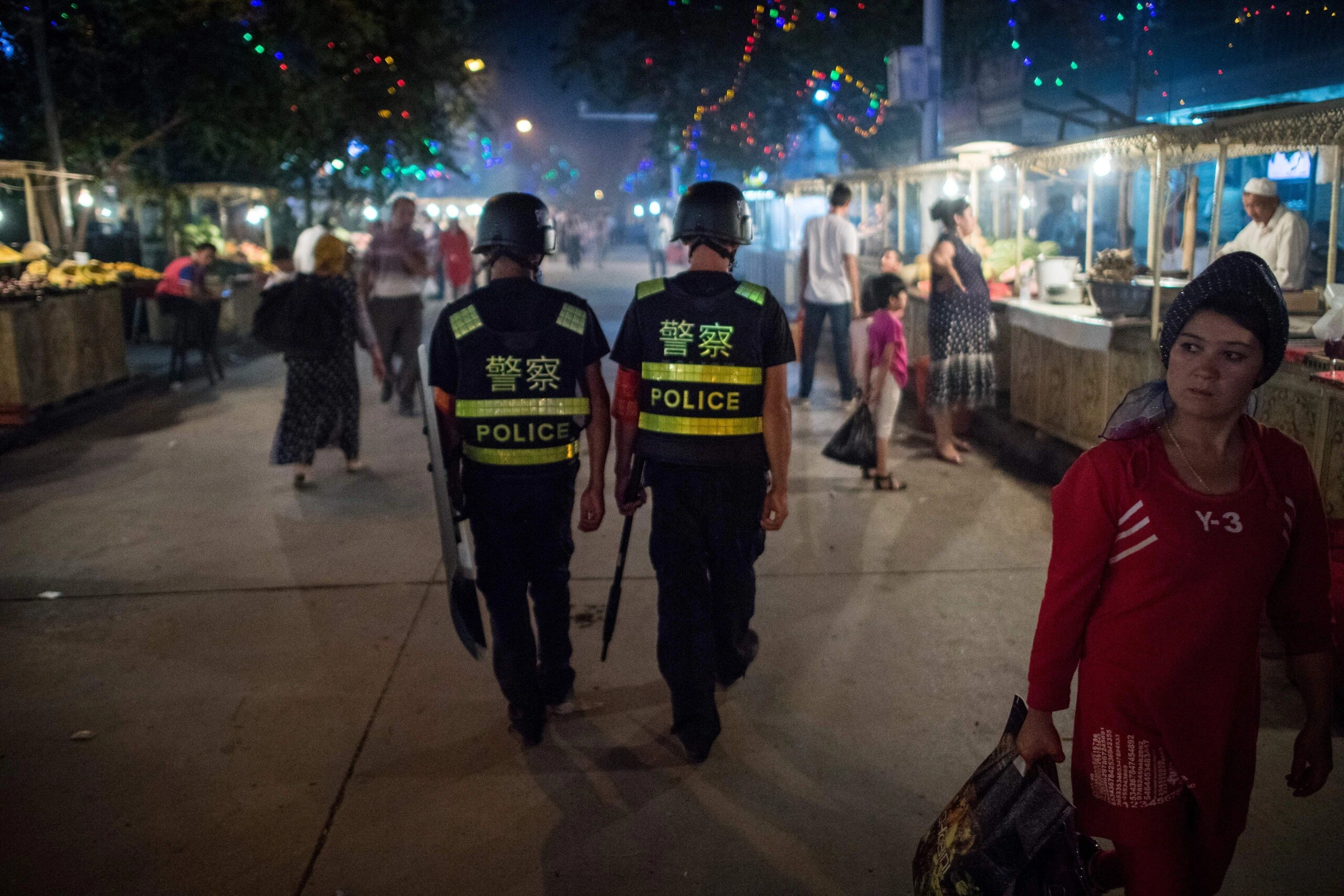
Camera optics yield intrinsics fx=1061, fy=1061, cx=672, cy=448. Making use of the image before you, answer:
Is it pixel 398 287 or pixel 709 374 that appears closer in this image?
pixel 709 374

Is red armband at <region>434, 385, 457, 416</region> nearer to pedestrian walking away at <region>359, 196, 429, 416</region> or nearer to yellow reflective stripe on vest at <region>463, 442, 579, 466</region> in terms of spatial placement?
yellow reflective stripe on vest at <region>463, 442, 579, 466</region>

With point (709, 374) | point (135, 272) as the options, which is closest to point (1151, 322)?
point (709, 374)

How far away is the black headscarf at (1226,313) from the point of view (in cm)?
211

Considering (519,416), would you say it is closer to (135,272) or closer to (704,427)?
(704,427)

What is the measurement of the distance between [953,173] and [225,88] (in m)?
12.1

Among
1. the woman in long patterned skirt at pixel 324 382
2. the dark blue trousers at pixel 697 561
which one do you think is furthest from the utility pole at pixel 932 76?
the dark blue trousers at pixel 697 561

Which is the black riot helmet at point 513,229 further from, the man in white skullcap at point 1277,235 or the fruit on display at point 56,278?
the fruit on display at point 56,278

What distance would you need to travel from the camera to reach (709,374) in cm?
373

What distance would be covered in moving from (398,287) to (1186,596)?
941cm

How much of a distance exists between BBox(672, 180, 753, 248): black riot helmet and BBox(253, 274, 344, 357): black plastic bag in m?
4.81

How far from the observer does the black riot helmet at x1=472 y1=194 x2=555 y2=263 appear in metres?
3.80

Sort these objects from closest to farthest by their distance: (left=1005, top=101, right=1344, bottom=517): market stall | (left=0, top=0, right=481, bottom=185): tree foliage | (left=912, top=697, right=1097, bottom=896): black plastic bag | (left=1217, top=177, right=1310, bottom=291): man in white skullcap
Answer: (left=912, top=697, right=1097, bottom=896): black plastic bag, (left=1005, top=101, right=1344, bottom=517): market stall, (left=1217, top=177, right=1310, bottom=291): man in white skullcap, (left=0, top=0, right=481, bottom=185): tree foliage

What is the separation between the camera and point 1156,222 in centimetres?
732

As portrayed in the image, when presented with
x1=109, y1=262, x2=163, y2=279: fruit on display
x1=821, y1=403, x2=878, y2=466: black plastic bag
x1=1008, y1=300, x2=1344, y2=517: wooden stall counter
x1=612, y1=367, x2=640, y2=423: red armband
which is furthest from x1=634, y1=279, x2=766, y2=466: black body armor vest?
x1=109, y1=262, x2=163, y2=279: fruit on display
